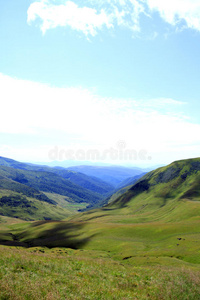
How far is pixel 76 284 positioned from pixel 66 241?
85614 mm

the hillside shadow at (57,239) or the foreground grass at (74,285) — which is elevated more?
the foreground grass at (74,285)

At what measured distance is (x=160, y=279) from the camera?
2231 centimetres

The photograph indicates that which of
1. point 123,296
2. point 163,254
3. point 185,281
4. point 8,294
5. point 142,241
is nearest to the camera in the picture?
point 8,294

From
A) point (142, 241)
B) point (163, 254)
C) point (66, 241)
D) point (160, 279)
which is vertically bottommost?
point (66, 241)

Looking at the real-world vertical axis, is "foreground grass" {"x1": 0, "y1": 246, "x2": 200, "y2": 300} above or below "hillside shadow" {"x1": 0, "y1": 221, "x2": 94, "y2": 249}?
above

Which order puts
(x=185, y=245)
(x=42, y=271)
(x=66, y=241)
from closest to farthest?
(x=42, y=271) → (x=185, y=245) → (x=66, y=241)

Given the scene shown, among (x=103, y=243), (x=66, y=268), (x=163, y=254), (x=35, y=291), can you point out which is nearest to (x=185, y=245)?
(x=163, y=254)

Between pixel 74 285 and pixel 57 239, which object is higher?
pixel 74 285

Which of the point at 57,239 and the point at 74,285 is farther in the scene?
the point at 57,239

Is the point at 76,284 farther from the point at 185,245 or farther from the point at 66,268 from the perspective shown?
the point at 185,245

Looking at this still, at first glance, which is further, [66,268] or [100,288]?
[66,268]

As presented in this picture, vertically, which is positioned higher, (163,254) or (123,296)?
(123,296)

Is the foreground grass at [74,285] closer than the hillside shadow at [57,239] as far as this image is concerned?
Yes

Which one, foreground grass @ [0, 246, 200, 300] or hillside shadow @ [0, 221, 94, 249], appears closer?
foreground grass @ [0, 246, 200, 300]
